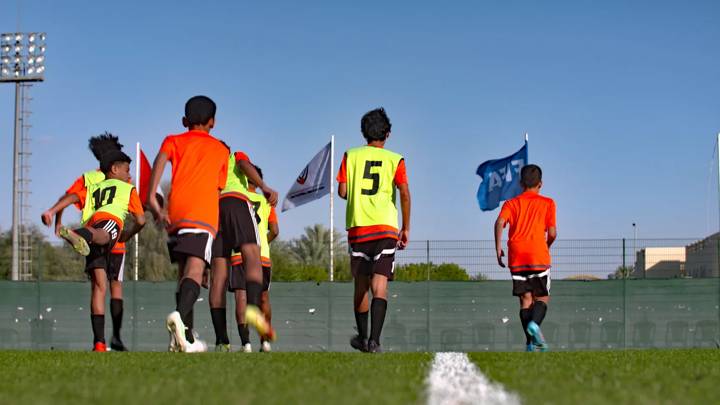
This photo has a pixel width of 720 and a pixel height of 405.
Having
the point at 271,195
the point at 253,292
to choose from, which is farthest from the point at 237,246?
the point at 271,195

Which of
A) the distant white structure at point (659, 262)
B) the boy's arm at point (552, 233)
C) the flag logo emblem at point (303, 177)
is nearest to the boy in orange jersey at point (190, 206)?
the boy's arm at point (552, 233)

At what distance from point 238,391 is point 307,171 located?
71.8 feet

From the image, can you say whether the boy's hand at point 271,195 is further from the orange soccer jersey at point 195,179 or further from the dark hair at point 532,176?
the dark hair at point 532,176

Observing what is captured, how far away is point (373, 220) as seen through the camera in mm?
8016

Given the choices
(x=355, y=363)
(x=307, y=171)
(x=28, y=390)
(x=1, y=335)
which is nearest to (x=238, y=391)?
(x=28, y=390)

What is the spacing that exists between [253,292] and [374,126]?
1.79 m

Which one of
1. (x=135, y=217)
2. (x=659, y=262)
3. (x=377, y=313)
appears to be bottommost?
(x=377, y=313)

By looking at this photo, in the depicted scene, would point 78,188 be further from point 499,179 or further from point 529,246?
point 499,179

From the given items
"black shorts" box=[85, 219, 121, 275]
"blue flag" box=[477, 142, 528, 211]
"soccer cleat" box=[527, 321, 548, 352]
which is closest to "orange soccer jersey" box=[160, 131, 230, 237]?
"black shorts" box=[85, 219, 121, 275]

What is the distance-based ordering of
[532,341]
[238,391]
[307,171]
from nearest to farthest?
[238,391] → [532,341] → [307,171]

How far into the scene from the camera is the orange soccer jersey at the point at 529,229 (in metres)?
9.20

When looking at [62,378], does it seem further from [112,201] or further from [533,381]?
[112,201]

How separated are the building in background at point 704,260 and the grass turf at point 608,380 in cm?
1471

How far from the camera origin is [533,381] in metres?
3.82
